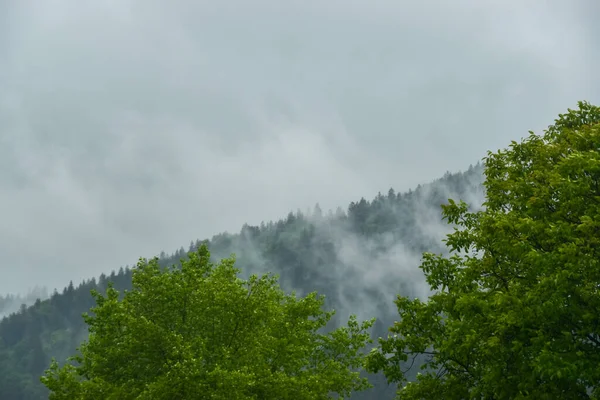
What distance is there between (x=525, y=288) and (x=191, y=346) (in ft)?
54.1

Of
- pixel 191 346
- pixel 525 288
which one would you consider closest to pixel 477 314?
pixel 525 288

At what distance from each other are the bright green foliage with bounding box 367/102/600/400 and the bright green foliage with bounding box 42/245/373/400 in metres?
8.18

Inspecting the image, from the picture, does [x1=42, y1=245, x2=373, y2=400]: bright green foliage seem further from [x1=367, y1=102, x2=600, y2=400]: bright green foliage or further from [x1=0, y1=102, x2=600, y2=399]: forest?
[x1=367, y1=102, x2=600, y2=400]: bright green foliage

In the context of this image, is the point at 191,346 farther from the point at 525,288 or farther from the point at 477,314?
the point at 525,288

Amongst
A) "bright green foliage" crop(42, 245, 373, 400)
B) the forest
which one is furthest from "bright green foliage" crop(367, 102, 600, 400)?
"bright green foliage" crop(42, 245, 373, 400)

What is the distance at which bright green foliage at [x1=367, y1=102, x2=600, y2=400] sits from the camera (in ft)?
54.7

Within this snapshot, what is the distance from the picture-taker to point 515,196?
75.4ft

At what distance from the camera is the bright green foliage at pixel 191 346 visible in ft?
87.2

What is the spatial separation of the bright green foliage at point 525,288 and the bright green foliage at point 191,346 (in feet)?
26.8

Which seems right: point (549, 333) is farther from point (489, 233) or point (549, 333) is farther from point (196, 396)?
point (196, 396)

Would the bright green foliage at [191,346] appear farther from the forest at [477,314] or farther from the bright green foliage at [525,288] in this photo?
the bright green foliage at [525,288]

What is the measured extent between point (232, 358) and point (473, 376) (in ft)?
42.3

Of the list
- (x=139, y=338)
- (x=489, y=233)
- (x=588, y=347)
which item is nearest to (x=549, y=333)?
(x=588, y=347)

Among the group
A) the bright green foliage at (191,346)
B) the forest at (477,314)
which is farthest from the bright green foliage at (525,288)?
the bright green foliage at (191,346)
